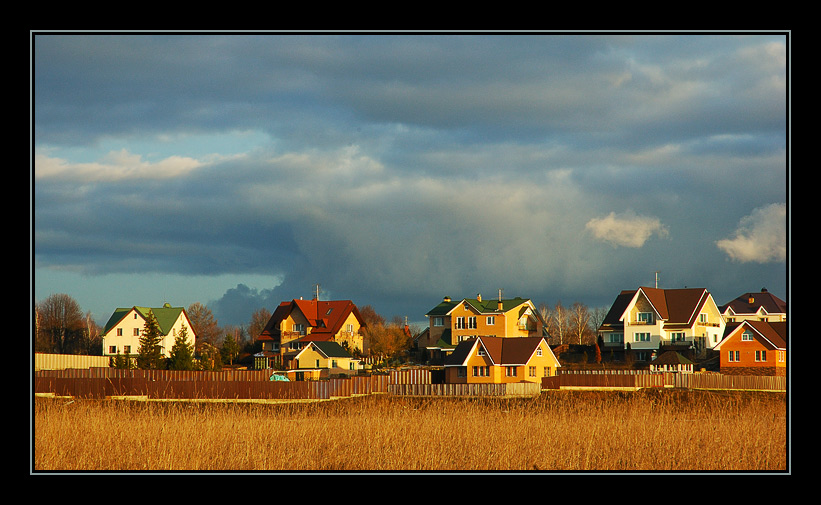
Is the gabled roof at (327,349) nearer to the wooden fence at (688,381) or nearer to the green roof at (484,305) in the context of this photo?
the green roof at (484,305)

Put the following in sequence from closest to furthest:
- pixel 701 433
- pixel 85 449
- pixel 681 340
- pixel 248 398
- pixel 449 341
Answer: pixel 85 449 → pixel 701 433 → pixel 248 398 → pixel 681 340 → pixel 449 341

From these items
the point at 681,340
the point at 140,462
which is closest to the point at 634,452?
the point at 140,462

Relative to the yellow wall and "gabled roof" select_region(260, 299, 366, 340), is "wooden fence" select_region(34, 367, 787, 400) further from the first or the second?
"gabled roof" select_region(260, 299, 366, 340)

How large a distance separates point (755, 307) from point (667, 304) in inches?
902

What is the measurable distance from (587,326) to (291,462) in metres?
97.4

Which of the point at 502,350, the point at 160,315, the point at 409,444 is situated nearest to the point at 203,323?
the point at 160,315

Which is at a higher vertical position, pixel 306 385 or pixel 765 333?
pixel 765 333

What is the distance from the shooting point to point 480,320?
8238 cm

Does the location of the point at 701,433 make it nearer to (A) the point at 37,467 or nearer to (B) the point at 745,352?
(A) the point at 37,467

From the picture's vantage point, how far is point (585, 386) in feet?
175

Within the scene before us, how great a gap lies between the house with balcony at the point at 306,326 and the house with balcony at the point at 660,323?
1205 inches

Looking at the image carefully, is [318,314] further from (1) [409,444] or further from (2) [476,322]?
(1) [409,444]

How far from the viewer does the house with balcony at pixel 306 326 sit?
289ft
